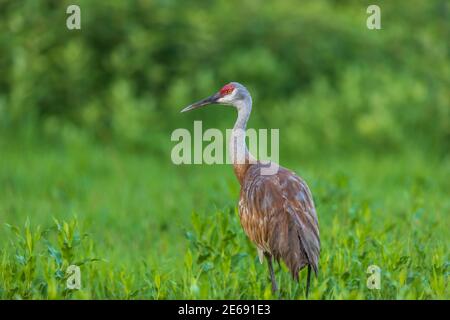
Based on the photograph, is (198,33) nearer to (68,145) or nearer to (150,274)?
(68,145)

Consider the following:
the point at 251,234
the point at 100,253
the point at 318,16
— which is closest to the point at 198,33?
the point at 318,16

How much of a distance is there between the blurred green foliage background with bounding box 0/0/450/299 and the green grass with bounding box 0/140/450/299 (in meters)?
0.04

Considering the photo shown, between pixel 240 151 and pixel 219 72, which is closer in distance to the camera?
pixel 240 151

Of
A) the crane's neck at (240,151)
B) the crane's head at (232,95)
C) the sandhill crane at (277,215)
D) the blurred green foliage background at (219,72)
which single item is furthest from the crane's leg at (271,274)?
the blurred green foliage background at (219,72)

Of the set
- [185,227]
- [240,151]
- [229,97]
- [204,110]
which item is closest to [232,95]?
[229,97]

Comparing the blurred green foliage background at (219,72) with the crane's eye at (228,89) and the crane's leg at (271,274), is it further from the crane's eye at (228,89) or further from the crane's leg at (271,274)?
the crane's leg at (271,274)

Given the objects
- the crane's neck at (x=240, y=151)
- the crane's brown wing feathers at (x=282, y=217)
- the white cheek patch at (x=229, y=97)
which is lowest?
the crane's brown wing feathers at (x=282, y=217)

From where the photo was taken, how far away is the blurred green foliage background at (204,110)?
885cm

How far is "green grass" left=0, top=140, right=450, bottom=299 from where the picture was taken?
231 inches

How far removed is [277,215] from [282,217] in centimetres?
5

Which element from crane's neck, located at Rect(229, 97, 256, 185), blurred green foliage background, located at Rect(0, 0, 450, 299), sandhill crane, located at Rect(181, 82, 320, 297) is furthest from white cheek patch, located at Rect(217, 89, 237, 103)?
blurred green foliage background, located at Rect(0, 0, 450, 299)

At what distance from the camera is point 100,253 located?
7398 mm

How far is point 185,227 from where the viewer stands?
7949 mm

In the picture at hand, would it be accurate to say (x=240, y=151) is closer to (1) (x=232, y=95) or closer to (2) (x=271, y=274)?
(1) (x=232, y=95)
